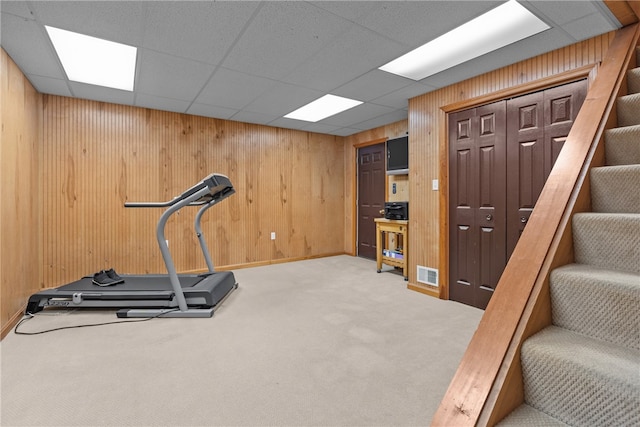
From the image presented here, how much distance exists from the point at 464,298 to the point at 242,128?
3936 millimetres

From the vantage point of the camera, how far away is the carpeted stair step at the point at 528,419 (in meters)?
0.91

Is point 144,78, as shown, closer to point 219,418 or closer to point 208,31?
point 208,31

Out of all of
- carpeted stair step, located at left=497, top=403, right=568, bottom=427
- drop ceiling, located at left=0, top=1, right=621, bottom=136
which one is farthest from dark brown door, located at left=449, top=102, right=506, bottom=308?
carpeted stair step, located at left=497, top=403, right=568, bottom=427

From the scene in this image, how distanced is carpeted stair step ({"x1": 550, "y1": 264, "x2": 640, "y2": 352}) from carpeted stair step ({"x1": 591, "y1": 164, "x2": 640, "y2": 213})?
1.37 feet

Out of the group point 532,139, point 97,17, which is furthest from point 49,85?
point 532,139

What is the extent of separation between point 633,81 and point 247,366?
2.90 metres

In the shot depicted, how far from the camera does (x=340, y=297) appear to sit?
3.51m

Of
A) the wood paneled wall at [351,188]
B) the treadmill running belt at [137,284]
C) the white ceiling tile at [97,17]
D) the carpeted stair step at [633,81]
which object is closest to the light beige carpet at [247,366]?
the treadmill running belt at [137,284]

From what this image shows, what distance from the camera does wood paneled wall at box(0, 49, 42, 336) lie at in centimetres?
253

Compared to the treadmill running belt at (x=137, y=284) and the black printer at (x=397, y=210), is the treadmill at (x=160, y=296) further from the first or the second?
the black printer at (x=397, y=210)

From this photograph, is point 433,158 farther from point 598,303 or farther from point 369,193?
point 598,303

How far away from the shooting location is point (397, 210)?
4.40 metres

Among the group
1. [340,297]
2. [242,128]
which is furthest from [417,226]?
[242,128]

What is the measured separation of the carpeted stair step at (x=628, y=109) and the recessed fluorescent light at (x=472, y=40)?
87 centimetres
